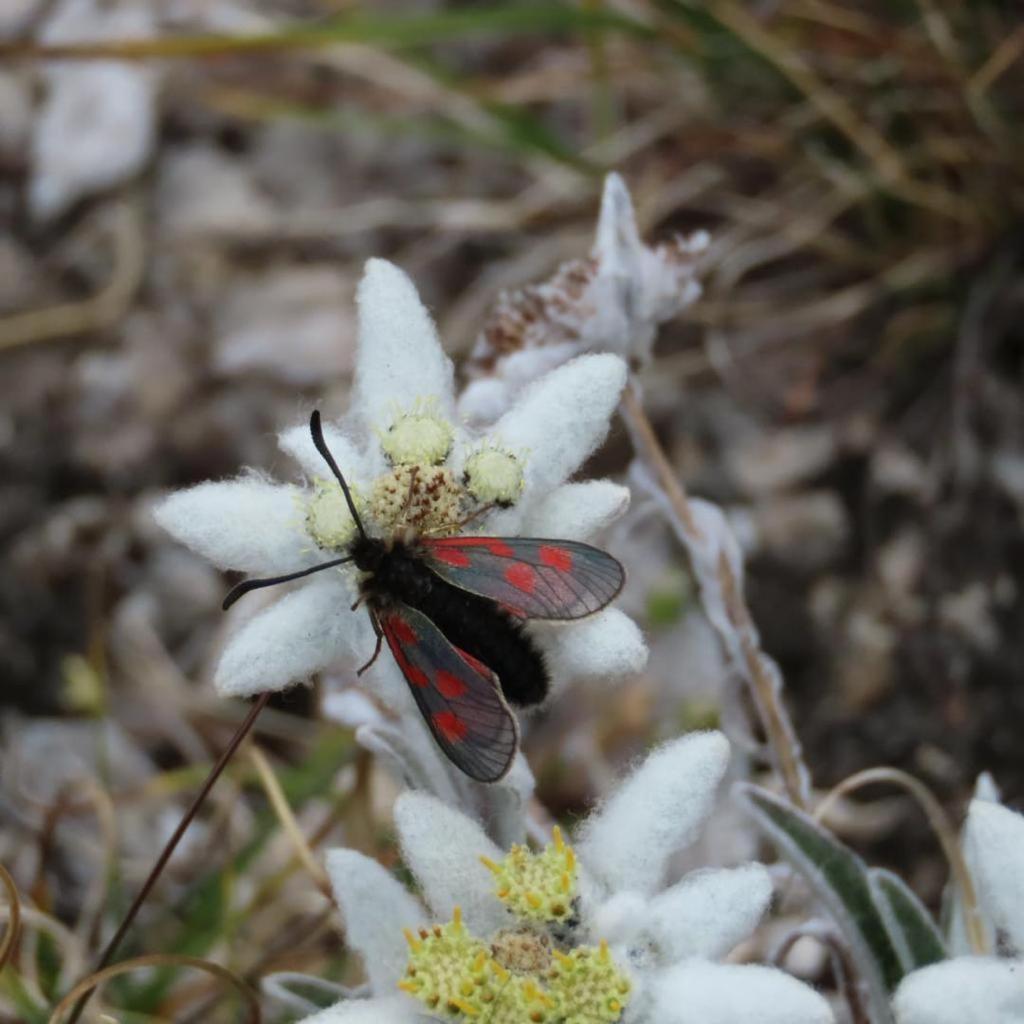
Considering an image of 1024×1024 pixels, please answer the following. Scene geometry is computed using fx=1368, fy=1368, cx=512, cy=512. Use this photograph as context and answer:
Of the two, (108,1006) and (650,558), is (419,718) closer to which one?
(108,1006)

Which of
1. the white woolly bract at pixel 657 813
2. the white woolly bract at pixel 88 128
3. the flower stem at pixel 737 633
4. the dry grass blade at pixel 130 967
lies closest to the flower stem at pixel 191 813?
the dry grass blade at pixel 130 967

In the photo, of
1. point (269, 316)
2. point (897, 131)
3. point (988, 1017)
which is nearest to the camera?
point (988, 1017)

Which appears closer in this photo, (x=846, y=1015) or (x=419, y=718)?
(x=419, y=718)

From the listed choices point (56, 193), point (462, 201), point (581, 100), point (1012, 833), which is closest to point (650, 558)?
point (462, 201)

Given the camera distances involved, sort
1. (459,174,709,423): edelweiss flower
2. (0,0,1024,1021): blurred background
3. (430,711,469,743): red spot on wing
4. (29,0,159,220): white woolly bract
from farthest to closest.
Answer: (29,0,159,220): white woolly bract
(0,0,1024,1021): blurred background
(459,174,709,423): edelweiss flower
(430,711,469,743): red spot on wing

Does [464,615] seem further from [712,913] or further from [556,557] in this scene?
[712,913]

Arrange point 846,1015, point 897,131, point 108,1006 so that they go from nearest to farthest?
1. point 846,1015
2. point 108,1006
3. point 897,131

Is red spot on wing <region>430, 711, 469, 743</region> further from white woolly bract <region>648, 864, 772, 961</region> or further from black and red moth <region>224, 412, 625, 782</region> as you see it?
white woolly bract <region>648, 864, 772, 961</region>

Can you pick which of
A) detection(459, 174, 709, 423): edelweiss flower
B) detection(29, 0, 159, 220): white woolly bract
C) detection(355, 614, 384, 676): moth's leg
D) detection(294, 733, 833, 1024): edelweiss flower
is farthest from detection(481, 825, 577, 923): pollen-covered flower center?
detection(29, 0, 159, 220): white woolly bract
